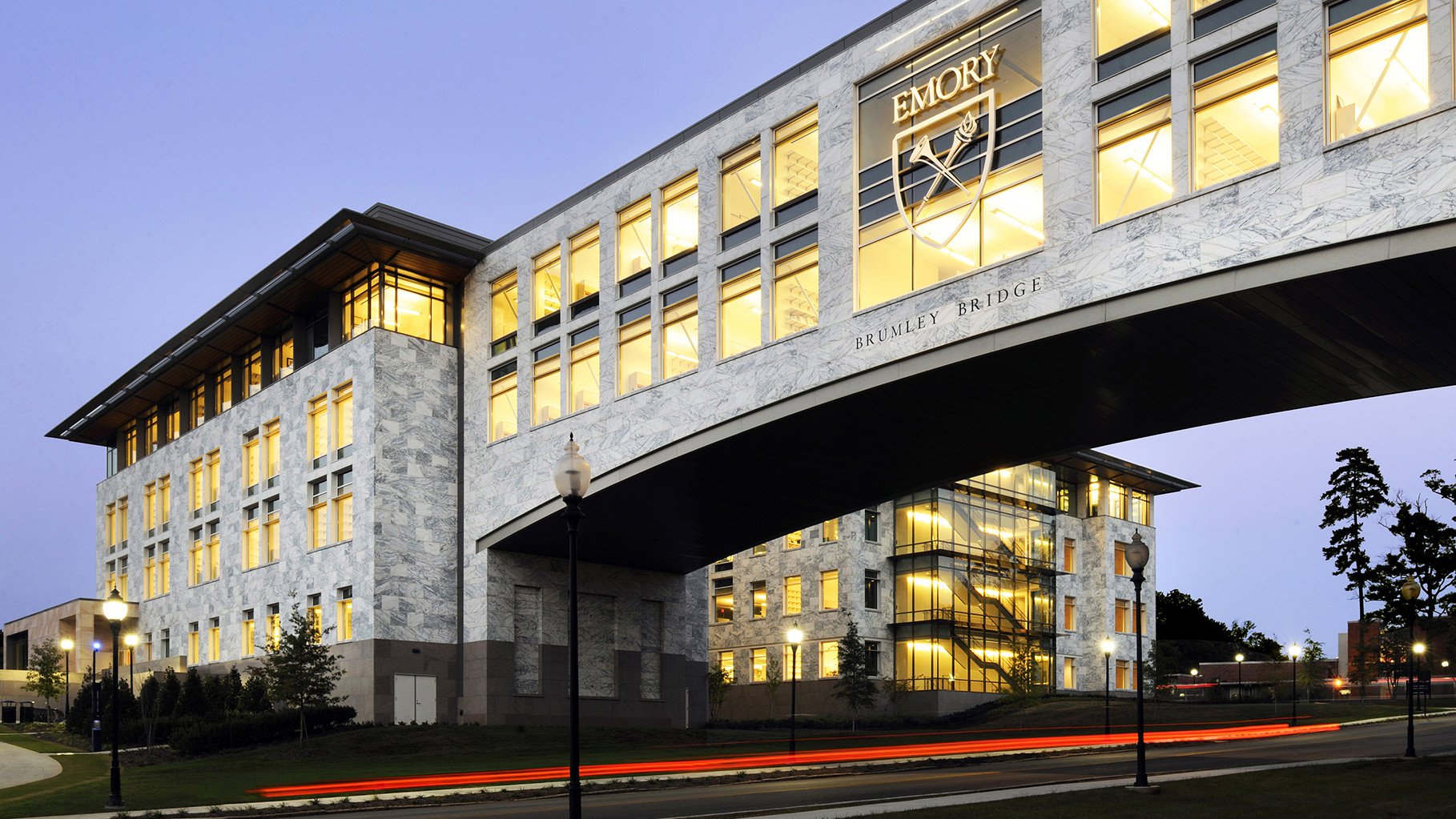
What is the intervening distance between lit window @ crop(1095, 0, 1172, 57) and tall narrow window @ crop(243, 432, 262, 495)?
43201mm

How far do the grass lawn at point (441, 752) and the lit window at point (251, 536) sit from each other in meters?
11.6

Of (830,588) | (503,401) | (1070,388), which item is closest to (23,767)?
(503,401)

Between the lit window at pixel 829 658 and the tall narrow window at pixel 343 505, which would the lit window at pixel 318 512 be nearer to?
the tall narrow window at pixel 343 505

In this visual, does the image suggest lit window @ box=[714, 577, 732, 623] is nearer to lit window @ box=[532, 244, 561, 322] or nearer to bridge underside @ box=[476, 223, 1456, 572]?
bridge underside @ box=[476, 223, 1456, 572]

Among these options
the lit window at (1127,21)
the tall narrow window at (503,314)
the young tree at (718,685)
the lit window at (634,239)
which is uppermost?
the lit window at (1127,21)

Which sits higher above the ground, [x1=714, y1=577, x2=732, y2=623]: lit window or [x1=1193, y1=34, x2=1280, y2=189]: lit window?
[x1=1193, y1=34, x2=1280, y2=189]: lit window

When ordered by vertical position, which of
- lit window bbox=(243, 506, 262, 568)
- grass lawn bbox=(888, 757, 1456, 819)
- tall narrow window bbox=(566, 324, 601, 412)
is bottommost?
grass lawn bbox=(888, 757, 1456, 819)

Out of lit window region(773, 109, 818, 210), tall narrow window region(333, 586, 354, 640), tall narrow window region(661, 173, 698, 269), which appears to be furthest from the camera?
tall narrow window region(333, 586, 354, 640)

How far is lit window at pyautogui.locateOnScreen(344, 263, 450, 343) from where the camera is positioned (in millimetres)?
48688

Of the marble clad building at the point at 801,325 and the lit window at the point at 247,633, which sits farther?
the lit window at the point at 247,633

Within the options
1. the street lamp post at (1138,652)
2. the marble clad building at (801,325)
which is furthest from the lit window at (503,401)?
the street lamp post at (1138,652)

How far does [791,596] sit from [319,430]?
3225 centimetres

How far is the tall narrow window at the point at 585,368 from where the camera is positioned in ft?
140

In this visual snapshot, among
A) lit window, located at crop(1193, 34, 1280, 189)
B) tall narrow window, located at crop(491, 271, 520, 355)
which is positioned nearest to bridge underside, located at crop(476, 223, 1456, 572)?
lit window, located at crop(1193, 34, 1280, 189)
